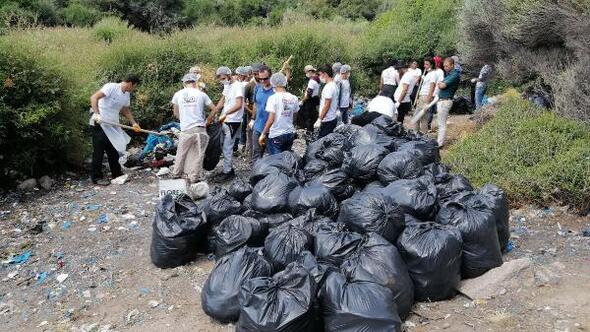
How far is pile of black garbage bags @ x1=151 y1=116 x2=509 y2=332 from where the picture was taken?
3.12 metres

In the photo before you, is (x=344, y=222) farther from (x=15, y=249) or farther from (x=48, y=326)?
(x=15, y=249)

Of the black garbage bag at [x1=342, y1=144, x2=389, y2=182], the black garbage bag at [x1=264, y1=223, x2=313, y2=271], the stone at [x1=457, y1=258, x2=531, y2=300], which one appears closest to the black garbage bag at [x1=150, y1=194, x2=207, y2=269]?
the black garbage bag at [x1=264, y1=223, x2=313, y2=271]

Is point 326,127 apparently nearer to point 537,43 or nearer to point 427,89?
point 427,89

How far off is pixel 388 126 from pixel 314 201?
2.45m

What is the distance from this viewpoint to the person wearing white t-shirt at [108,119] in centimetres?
645

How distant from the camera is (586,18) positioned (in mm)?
6496

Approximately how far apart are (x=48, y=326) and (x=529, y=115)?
621 centimetres

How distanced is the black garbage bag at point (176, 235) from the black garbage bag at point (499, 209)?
248 cm

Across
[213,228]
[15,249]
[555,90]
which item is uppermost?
[555,90]

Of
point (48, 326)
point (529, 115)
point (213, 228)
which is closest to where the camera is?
point (48, 326)

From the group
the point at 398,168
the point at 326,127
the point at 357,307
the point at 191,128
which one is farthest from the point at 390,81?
the point at 357,307

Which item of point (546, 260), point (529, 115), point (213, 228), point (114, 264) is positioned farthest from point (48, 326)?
point (529, 115)

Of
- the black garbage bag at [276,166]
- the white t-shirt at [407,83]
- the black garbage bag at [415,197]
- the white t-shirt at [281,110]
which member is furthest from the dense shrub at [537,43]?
the black garbage bag at [276,166]

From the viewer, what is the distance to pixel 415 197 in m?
4.29
